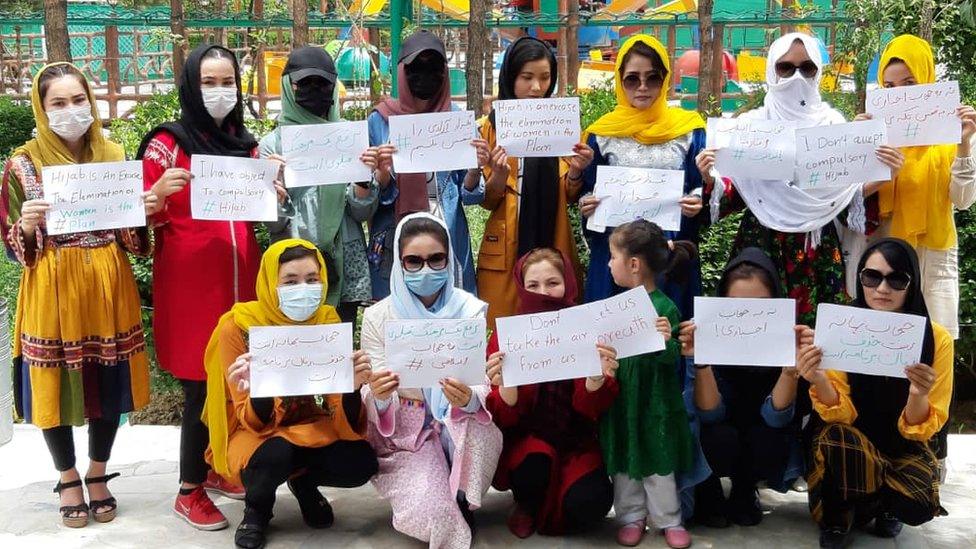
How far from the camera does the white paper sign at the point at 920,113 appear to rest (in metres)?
4.03

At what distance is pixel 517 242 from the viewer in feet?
14.9

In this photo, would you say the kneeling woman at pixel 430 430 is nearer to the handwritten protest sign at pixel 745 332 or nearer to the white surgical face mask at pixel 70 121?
the handwritten protest sign at pixel 745 332

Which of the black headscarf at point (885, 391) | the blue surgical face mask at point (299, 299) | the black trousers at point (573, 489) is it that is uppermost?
the blue surgical face mask at point (299, 299)

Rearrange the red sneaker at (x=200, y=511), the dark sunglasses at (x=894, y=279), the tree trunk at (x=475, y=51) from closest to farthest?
the dark sunglasses at (x=894, y=279) → the red sneaker at (x=200, y=511) → the tree trunk at (x=475, y=51)

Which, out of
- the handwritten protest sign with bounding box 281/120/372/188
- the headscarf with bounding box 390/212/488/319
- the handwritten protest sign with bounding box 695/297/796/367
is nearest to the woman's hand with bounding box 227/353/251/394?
the headscarf with bounding box 390/212/488/319

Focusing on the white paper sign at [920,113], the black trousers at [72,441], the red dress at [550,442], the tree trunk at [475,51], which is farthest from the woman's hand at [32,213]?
the tree trunk at [475,51]

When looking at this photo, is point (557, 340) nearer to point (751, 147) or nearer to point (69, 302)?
point (751, 147)

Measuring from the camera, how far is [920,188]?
422cm

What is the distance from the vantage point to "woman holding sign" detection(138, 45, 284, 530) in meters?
4.18

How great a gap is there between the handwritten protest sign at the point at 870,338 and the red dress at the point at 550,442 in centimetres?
80

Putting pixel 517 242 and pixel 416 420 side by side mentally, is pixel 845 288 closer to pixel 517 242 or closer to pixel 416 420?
pixel 517 242

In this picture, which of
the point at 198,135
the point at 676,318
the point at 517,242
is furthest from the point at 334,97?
the point at 676,318

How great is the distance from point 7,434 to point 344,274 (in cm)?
214

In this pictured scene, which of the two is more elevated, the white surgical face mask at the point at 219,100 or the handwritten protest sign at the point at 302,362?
the white surgical face mask at the point at 219,100
